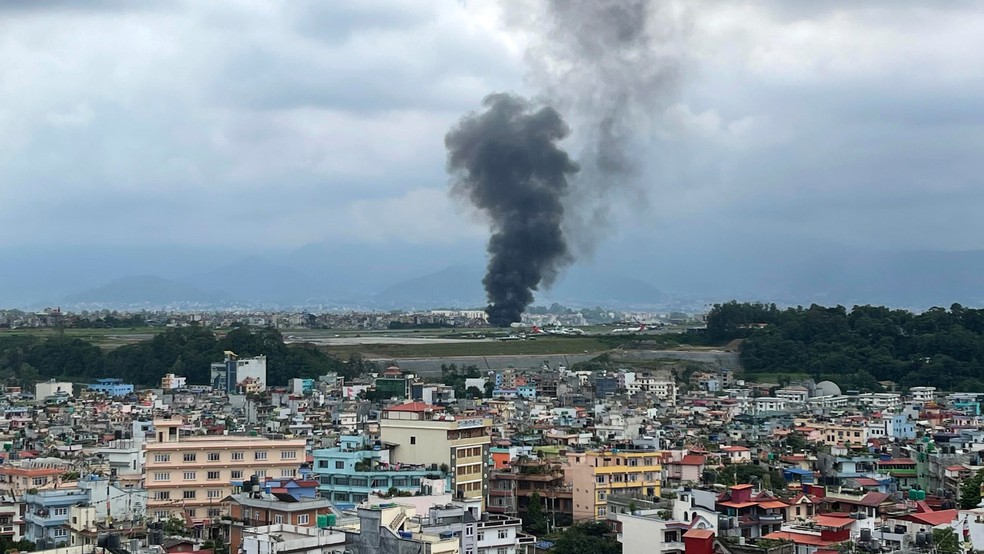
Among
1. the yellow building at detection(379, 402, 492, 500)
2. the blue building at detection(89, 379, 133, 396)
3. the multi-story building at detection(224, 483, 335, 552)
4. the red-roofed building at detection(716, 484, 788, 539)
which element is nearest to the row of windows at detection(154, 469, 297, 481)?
the yellow building at detection(379, 402, 492, 500)

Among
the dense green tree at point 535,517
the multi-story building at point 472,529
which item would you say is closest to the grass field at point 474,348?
the dense green tree at point 535,517

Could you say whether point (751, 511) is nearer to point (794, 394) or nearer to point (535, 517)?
point (535, 517)

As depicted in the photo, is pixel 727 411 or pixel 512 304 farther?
pixel 512 304

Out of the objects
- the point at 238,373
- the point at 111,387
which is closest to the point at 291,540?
the point at 111,387

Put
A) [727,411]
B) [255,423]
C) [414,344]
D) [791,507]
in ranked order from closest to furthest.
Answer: [791,507] → [255,423] → [727,411] → [414,344]

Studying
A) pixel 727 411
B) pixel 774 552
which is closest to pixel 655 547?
pixel 774 552

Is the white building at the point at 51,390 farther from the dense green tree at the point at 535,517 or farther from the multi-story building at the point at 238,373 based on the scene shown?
the dense green tree at the point at 535,517

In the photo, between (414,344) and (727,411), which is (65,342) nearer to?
(414,344)
